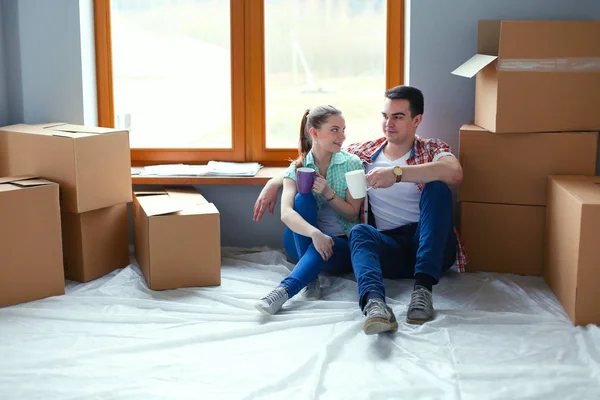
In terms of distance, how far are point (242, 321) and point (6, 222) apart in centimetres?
89

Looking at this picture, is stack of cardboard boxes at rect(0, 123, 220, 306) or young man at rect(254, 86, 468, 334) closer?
young man at rect(254, 86, 468, 334)

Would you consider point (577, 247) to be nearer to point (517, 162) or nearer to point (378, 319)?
point (517, 162)

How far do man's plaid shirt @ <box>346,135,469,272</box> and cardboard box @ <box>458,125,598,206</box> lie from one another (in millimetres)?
126

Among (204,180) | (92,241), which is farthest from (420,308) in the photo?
(92,241)

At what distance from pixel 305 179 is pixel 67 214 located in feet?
3.16

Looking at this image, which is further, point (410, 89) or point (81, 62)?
point (81, 62)

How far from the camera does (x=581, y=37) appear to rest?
2.67 metres

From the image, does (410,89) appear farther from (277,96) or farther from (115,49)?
(115,49)

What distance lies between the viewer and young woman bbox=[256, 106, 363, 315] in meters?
2.60

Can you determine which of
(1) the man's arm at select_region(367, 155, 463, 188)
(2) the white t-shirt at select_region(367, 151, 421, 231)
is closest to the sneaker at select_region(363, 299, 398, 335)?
(1) the man's arm at select_region(367, 155, 463, 188)

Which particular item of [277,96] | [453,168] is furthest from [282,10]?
[453,168]

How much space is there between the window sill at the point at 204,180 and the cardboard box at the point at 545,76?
3.19ft

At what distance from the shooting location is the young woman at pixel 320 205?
2.60 meters

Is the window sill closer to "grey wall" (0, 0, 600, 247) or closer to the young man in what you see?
"grey wall" (0, 0, 600, 247)
